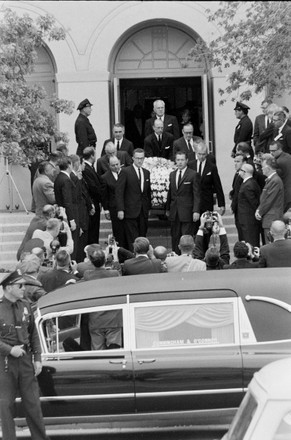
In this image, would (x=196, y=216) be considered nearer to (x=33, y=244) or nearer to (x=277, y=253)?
(x=33, y=244)

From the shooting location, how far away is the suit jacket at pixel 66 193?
15992mm

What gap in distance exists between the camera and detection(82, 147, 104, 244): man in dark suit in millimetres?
16953

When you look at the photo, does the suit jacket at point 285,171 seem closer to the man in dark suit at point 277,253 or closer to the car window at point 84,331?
the man in dark suit at point 277,253

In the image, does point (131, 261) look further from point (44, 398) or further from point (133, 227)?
point (133, 227)

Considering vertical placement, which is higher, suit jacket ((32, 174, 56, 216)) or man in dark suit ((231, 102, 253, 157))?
man in dark suit ((231, 102, 253, 157))

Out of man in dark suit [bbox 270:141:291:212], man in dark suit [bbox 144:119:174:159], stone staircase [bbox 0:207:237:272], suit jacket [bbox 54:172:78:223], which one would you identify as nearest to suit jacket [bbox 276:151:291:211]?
man in dark suit [bbox 270:141:291:212]

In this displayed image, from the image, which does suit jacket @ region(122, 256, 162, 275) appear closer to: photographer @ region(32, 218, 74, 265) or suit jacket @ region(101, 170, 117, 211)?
photographer @ region(32, 218, 74, 265)

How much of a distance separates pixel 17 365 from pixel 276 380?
165 inches

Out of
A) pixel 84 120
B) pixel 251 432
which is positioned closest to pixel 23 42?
pixel 84 120

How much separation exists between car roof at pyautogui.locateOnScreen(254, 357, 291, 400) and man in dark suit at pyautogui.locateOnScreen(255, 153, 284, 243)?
9.74m

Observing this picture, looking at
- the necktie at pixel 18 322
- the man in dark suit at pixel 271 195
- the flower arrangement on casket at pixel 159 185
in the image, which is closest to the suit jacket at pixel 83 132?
the flower arrangement on casket at pixel 159 185

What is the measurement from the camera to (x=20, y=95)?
58.6 feet

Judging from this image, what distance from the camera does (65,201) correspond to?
1611cm

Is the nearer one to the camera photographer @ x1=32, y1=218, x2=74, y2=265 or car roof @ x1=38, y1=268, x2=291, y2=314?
car roof @ x1=38, y1=268, x2=291, y2=314
